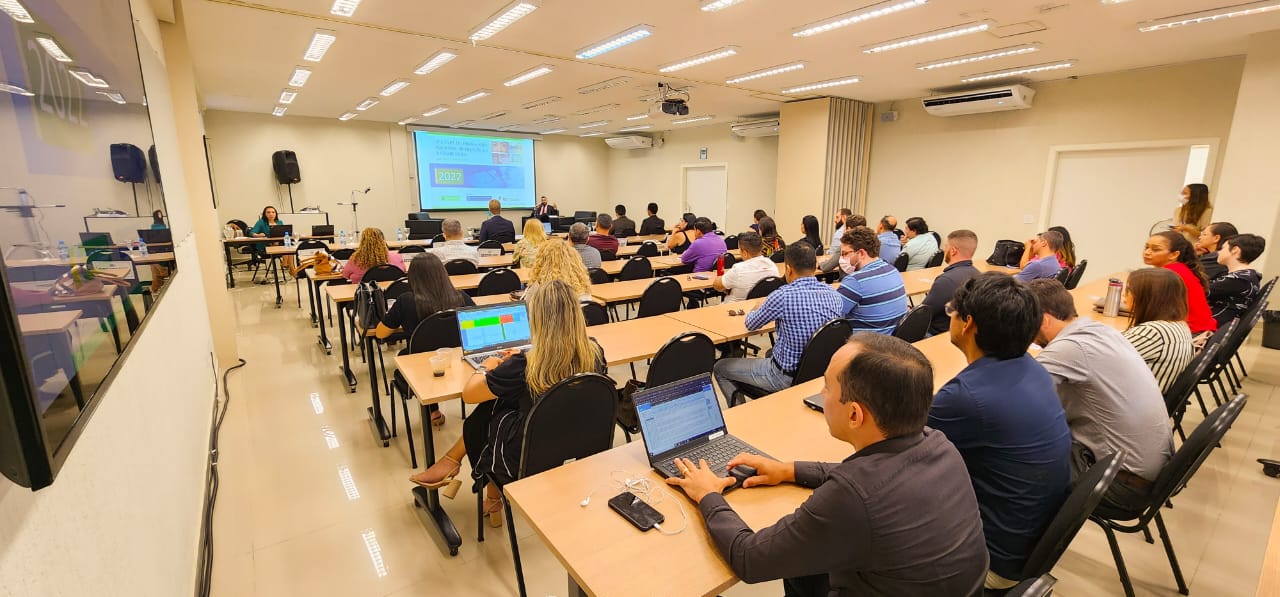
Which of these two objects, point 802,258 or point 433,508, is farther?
point 802,258

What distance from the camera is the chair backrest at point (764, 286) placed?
4.52 meters

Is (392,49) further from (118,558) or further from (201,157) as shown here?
(118,558)

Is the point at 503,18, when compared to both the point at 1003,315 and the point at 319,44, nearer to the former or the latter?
the point at 319,44

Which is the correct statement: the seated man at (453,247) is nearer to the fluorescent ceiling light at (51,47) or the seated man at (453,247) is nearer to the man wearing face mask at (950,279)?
the man wearing face mask at (950,279)

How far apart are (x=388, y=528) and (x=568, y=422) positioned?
49.7 inches

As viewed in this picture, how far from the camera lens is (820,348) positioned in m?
2.95

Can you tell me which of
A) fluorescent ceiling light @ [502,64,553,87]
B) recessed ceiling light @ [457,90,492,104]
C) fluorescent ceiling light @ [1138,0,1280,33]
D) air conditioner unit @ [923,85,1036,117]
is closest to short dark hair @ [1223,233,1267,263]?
fluorescent ceiling light @ [1138,0,1280,33]

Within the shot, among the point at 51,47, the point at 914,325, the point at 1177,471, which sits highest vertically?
the point at 51,47

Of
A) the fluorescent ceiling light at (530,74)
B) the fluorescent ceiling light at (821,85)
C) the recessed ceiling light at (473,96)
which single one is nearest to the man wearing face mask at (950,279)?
the fluorescent ceiling light at (821,85)

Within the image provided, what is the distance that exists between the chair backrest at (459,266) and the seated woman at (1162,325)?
521 cm

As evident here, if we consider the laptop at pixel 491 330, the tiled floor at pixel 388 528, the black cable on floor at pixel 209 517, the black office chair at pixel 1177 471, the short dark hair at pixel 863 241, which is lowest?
the tiled floor at pixel 388 528

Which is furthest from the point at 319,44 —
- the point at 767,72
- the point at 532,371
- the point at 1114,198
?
the point at 1114,198

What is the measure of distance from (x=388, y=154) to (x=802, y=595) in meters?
13.2

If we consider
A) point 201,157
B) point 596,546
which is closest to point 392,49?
point 201,157
